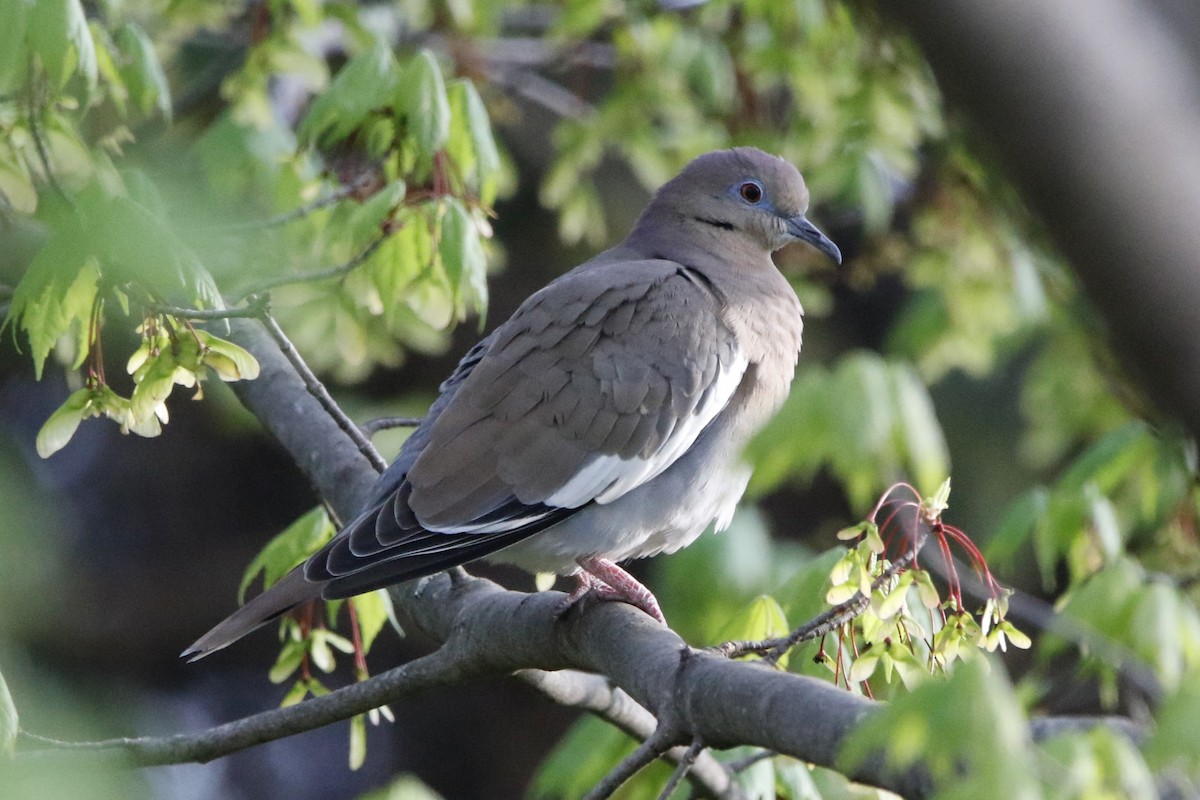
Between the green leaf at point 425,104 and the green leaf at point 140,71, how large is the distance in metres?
0.61

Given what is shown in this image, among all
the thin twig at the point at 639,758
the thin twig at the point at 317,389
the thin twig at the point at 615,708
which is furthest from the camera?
the thin twig at the point at 615,708

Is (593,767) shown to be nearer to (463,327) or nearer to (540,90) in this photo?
(540,90)

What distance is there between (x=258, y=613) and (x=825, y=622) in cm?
96

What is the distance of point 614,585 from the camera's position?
8.93ft

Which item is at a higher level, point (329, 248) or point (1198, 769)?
point (1198, 769)

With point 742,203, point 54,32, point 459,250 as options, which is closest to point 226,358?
point 54,32

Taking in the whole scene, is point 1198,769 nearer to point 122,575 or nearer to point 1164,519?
point 1164,519

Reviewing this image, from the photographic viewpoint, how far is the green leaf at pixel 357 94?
2.82 meters

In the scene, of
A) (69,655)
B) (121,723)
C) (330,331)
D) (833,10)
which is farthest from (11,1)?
(69,655)

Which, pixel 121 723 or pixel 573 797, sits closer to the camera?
pixel 573 797

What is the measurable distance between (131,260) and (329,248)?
103cm

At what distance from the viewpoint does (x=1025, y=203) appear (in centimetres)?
83

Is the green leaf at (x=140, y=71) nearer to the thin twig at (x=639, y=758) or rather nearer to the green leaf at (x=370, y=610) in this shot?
the green leaf at (x=370, y=610)

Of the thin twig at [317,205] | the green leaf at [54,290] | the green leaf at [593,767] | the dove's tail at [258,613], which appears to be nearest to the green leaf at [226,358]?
the green leaf at [54,290]
